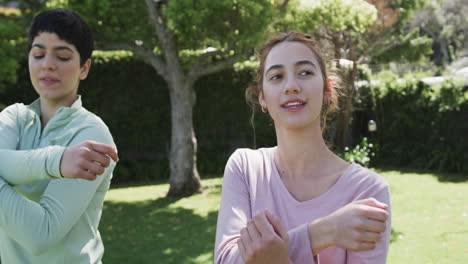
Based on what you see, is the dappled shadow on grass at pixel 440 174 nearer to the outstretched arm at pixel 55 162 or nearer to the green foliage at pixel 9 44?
the green foliage at pixel 9 44

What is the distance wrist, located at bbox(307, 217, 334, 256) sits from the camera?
1.11 metres

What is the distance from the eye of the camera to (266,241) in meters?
1.10

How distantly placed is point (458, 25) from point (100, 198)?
3292 centimetres

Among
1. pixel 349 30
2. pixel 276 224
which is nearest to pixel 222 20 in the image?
pixel 349 30

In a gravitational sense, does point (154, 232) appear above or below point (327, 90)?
below

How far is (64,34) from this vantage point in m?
1.62

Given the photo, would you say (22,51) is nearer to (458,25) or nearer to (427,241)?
(427,241)

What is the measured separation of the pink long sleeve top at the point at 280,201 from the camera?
Answer: 4.35 feet

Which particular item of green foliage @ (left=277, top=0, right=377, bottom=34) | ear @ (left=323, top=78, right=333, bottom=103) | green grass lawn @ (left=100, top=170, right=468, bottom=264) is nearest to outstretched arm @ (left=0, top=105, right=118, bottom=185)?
ear @ (left=323, top=78, right=333, bottom=103)

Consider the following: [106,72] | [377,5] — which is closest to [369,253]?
[106,72]

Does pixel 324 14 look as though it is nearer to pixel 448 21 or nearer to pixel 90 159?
pixel 90 159

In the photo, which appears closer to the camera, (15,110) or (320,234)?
(320,234)

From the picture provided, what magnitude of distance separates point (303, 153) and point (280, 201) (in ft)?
0.59

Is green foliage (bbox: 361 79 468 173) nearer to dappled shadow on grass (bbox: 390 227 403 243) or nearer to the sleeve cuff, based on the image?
dappled shadow on grass (bbox: 390 227 403 243)
